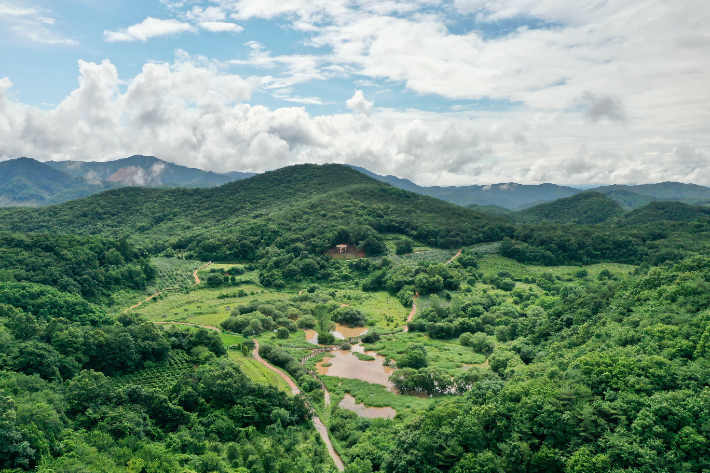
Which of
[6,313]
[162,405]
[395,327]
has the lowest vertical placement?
[395,327]

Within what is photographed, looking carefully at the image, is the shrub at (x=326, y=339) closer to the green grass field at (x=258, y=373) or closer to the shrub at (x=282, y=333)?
the shrub at (x=282, y=333)

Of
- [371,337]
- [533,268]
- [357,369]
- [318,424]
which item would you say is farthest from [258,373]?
[533,268]

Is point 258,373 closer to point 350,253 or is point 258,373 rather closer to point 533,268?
point 350,253

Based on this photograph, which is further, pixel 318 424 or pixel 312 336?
→ pixel 312 336

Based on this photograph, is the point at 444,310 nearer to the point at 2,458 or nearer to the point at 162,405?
the point at 162,405

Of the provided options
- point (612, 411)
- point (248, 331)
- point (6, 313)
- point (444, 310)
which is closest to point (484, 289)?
point (444, 310)

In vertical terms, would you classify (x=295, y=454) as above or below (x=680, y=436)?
below
